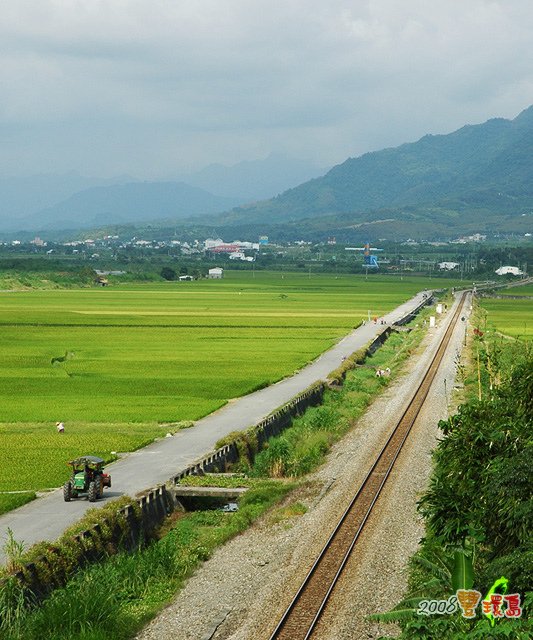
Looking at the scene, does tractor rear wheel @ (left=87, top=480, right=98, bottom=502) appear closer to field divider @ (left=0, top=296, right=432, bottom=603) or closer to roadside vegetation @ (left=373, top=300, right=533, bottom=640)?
field divider @ (left=0, top=296, right=432, bottom=603)

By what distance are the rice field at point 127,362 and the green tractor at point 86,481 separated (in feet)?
9.97

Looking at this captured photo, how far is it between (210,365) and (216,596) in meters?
51.5

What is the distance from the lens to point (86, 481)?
34.4 metres

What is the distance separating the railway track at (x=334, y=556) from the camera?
2414 cm

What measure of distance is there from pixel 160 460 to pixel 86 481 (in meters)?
7.92

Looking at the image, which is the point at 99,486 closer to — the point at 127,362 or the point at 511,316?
the point at 127,362

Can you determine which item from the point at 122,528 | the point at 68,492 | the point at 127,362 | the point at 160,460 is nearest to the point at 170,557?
the point at 122,528

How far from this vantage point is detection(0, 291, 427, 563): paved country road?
103 ft

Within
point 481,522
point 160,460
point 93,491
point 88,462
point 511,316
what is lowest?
point 511,316

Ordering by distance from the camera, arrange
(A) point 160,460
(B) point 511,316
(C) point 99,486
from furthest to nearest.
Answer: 1. (B) point 511,316
2. (A) point 160,460
3. (C) point 99,486

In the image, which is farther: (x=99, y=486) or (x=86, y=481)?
(x=86, y=481)

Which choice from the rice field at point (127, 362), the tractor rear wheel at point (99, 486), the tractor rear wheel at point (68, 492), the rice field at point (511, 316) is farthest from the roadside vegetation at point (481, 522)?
the rice field at point (511, 316)

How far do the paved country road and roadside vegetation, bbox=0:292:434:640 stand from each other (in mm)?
1911

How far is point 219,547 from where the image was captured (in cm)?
3198
